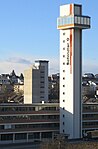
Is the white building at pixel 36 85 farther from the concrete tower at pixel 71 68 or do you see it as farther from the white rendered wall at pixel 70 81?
the concrete tower at pixel 71 68

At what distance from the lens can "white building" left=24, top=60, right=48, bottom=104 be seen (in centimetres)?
15773

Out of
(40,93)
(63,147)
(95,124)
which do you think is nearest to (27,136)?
(95,124)

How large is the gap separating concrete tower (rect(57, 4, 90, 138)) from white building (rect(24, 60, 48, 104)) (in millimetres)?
62607

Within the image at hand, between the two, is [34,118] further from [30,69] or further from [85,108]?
[30,69]

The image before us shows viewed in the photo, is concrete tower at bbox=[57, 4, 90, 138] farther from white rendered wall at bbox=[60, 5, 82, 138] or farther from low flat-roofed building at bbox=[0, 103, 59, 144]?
low flat-roofed building at bbox=[0, 103, 59, 144]

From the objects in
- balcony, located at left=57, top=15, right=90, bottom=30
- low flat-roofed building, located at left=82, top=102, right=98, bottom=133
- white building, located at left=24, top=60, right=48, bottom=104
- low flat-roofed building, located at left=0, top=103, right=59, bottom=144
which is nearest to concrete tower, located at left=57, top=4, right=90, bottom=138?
balcony, located at left=57, top=15, right=90, bottom=30

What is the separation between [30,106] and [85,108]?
1187 cm

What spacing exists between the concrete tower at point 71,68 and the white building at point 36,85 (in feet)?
205

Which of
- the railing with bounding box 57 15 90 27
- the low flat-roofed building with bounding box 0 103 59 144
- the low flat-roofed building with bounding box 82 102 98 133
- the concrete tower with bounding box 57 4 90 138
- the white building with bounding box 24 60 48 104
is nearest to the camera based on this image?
the low flat-roofed building with bounding box 0 103 59 144

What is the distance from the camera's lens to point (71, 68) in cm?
9012

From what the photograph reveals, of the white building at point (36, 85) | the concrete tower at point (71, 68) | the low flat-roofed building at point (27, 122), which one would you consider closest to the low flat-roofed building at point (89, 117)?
the concrete tower at point (71, 68)

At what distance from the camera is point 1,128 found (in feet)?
280

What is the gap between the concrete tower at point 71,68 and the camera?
90.2 metres

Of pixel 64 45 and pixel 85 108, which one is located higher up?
pixel 64 45
